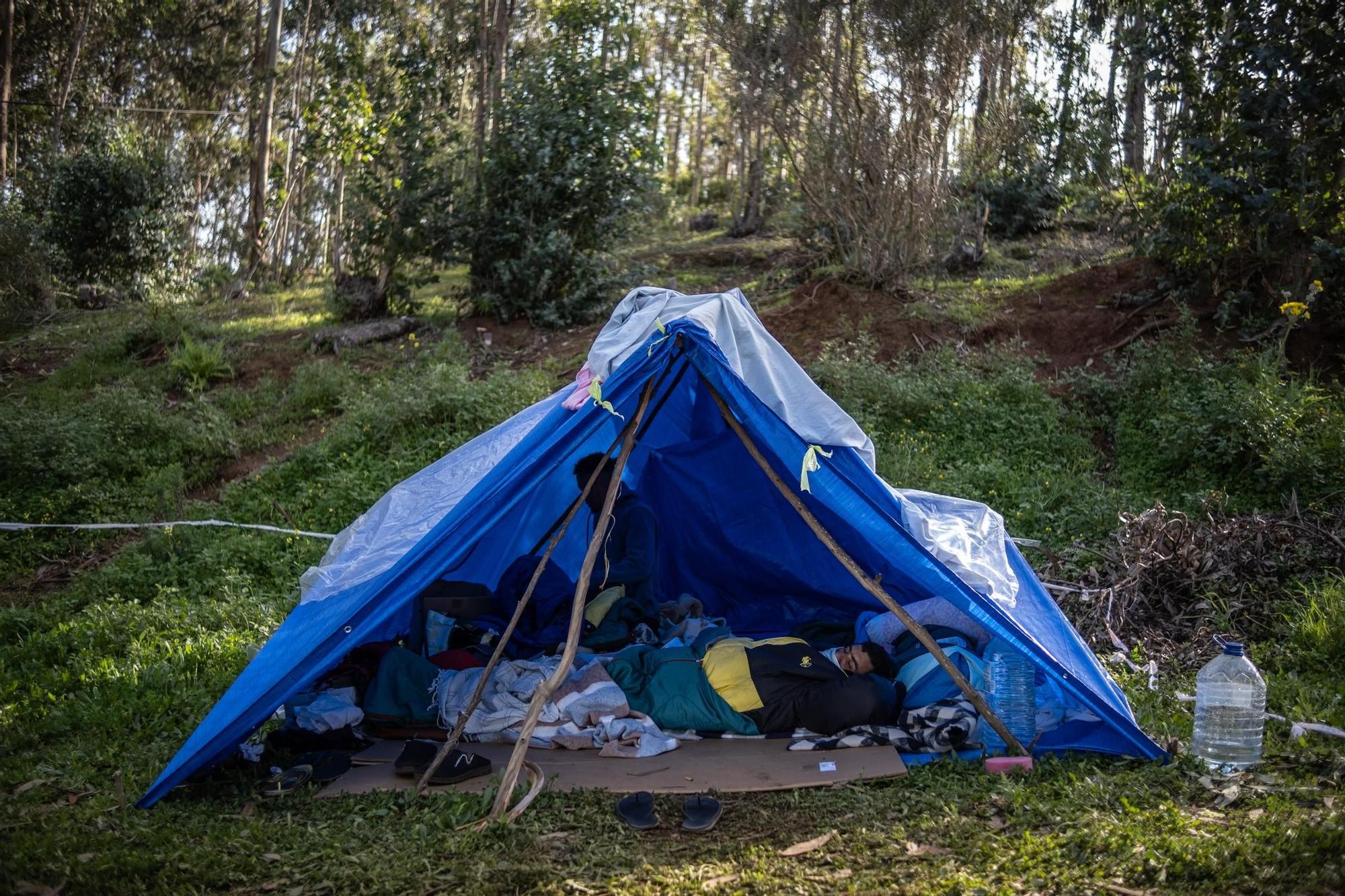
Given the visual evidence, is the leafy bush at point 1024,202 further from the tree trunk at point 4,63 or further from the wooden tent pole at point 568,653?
the tree trunk at point 4,63

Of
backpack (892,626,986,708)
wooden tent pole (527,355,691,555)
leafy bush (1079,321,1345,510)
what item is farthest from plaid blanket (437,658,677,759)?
leafy bush (1079,321,1345,510)

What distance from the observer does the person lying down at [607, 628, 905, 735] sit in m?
4.32

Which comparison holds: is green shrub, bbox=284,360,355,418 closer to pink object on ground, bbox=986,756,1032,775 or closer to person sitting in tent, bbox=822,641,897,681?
person sitting in tent, bbox=822,641,897,681

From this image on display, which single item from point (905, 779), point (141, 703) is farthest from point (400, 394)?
point (905, 779)

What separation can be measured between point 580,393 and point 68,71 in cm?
1904

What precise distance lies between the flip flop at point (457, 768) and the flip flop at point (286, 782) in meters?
0.43

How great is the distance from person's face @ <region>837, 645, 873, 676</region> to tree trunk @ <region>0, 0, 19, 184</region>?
16156 mm

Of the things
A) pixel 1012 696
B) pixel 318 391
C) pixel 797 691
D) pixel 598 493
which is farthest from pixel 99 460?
pixel 1012 696

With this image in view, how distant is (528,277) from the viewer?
10.8 metres

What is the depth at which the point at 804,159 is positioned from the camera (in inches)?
401

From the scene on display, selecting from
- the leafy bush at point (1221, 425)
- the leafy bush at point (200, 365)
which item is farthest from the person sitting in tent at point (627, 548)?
the leafy bush at point (200, 365)

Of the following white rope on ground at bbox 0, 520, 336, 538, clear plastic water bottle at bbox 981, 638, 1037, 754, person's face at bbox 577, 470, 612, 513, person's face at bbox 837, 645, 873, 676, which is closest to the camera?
clear plastic water bottle at bbox 981, 638, 1037, 754

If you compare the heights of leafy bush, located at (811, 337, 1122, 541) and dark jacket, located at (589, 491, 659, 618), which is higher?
leafy bush, located at (811, 337, 1122, 541)

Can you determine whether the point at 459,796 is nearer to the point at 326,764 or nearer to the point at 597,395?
the point at 326,764
